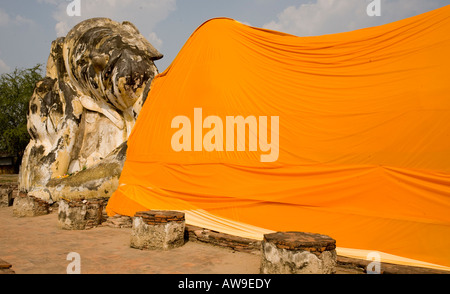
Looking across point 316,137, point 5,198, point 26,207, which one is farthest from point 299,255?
point 5,198

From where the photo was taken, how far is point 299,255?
3.77m

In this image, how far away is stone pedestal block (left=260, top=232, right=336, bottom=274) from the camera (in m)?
3.76

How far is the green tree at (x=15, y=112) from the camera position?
67.5 ft

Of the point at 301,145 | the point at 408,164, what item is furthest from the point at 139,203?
the point at 408,164

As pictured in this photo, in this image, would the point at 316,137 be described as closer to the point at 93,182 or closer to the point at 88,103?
the point at 93,182

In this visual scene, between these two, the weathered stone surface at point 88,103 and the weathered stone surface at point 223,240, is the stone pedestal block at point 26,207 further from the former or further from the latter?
the weathered stone surface at point 223,240

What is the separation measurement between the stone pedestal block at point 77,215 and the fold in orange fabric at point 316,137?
0.70 m

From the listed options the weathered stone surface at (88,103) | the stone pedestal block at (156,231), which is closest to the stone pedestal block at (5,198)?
the weathered stone surface at (88,103)

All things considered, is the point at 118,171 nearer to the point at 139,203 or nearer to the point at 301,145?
the point at 139,203

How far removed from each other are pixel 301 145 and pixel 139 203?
3425 millimetres

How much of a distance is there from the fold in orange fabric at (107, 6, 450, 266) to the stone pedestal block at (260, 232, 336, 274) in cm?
126

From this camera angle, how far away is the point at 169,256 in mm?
4996

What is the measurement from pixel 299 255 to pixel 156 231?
2353 millimetres
